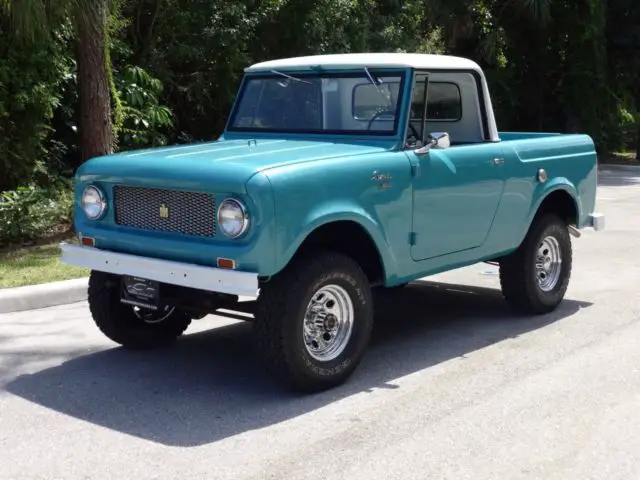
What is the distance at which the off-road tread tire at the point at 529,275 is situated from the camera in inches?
289

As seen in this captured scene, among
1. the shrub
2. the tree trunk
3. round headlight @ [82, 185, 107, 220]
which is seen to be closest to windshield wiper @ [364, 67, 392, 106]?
round headlight @ [82, 185, 107, 220]

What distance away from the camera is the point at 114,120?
43.1 feet

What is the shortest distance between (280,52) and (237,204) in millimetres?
12674

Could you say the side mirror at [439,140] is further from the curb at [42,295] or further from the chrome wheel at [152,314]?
the curb at [42,295]

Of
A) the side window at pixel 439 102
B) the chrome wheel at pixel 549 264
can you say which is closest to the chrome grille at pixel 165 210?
the side window at pixel 439 102

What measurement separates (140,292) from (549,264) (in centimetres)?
358

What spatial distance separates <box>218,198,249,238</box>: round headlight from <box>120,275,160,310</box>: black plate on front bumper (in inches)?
27.0

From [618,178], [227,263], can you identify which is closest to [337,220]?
[227,263]

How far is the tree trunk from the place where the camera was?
1129cm

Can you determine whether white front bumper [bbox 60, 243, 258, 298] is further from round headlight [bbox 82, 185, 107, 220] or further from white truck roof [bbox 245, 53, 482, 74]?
white truck roof [bbox 245, 53, 482, 74]

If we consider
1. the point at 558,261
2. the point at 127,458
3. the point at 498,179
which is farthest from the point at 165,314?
the point at 558,261

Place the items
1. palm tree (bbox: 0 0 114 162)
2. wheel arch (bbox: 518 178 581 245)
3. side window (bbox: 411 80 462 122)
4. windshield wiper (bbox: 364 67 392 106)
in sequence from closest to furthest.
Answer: windshield wiper (bbox: 364 67 392 106), side window (bbox: 411 80 462 122), wheel arch (bbox: 518 178 581 245), palm tree (bbox: 0 0 114 162)

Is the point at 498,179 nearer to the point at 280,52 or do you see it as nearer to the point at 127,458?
the point at 127,458

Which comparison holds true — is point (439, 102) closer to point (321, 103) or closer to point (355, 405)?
point (321, 103)
